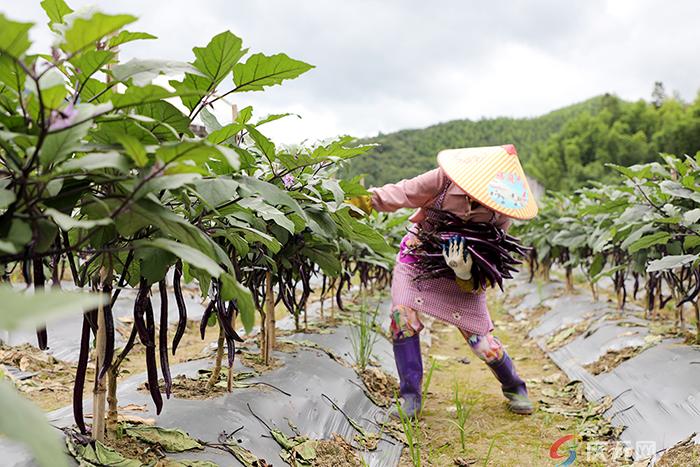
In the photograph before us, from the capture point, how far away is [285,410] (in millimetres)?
1806

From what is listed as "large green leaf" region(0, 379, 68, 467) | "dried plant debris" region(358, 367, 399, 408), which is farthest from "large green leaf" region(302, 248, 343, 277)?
"large green leaf" region(0, 379, 68, 467)

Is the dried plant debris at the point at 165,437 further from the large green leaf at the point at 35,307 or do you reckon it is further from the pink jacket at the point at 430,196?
the pink jacket at the point at 430,196

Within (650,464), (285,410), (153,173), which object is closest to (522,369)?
(650,464)

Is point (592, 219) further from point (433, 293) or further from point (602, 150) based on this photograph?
point (602, 150)

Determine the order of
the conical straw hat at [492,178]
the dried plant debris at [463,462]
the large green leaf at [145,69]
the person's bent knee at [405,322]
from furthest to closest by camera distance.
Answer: the person's bent knee at [405,322], the conical straw hat at [492,178], the dried plant debris at [463,462], the large green leaf at [145,69]

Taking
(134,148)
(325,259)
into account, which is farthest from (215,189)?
(325,259)

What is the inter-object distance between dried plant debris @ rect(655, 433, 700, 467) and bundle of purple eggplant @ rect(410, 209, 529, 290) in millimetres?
749

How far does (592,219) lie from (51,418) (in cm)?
363

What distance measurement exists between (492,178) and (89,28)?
69.3 inches

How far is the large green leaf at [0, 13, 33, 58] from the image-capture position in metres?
0.54

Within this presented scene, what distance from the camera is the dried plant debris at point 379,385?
2480 mm

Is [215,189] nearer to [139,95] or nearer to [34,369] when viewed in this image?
[139,95]

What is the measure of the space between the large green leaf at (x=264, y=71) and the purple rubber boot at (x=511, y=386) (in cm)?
184

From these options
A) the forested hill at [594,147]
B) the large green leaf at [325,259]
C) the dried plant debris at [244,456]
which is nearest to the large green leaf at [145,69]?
the dried plant debris at [244,456]
